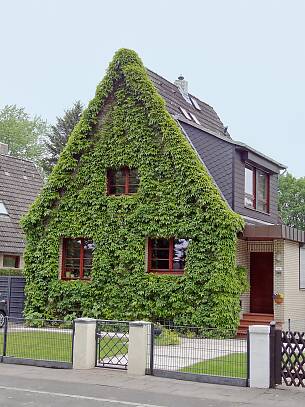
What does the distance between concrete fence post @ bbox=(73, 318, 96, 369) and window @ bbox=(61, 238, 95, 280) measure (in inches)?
367

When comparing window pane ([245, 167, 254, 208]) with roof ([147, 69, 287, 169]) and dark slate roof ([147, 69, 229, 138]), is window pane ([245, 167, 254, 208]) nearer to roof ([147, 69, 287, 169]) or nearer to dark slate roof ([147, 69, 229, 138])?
roof ([147, 69, 287, 169])

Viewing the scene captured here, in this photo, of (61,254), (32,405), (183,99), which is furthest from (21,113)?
(32,405)

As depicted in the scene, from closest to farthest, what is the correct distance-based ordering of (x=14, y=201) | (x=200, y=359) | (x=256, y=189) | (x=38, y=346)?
(x=200, y=359)
(x=38, y=346)
(x=256, y=189)
(x=14, y=201)

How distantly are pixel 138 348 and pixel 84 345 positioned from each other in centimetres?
130

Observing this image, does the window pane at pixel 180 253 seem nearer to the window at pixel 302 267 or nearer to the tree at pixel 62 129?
the window at pixel 302 267

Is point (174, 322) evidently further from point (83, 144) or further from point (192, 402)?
point (192, 402)

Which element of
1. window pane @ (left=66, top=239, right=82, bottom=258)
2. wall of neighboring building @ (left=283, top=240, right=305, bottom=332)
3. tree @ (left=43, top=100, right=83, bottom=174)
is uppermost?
tree @ (left=43, top=100, right=83, bottom=174)

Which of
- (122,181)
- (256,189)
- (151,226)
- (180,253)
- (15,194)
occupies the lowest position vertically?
(180,253)

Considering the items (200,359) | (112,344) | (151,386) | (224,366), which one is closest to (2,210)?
(112,344)

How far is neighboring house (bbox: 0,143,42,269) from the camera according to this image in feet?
96.5

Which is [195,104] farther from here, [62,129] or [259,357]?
[62,129]

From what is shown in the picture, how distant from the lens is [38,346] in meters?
14.4

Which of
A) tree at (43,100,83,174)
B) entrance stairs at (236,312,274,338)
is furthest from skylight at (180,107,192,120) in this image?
tree at (43,100,83,174)

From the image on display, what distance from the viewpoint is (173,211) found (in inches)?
838
